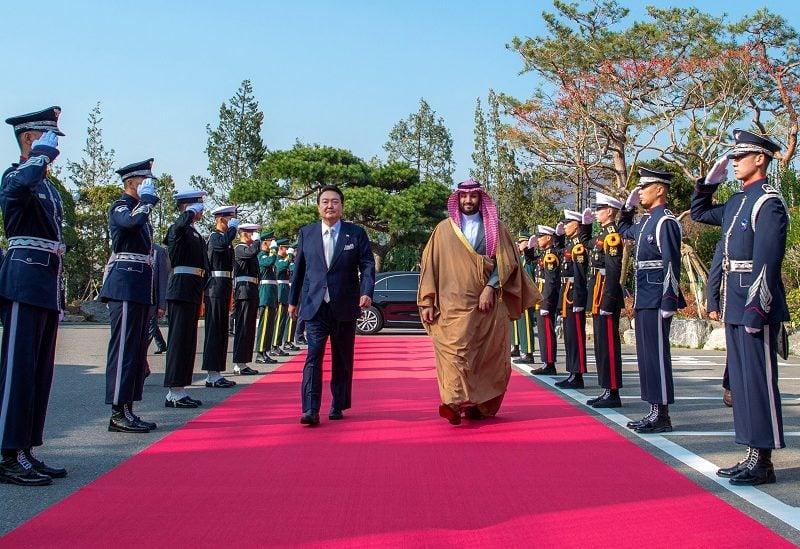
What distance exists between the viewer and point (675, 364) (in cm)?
1341

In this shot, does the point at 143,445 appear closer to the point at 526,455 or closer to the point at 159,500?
the point at 159,500

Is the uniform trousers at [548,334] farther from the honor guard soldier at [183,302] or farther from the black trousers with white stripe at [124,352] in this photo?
the black trousers with white stripe at [124,352]

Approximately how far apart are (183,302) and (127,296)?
1.44 metres

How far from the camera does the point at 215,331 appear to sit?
9781 mm

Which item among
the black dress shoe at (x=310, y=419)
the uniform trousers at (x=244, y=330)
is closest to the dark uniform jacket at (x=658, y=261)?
the black dress shoe at (x=310, y=419)

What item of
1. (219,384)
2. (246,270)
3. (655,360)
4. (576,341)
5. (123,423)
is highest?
(246,270)

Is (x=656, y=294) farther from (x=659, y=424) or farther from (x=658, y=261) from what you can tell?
(x=659, y=424)

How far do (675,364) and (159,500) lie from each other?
10.4 metres

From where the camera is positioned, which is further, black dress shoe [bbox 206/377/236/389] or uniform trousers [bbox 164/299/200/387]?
black dress shoe [bbox 206/377/236/389]

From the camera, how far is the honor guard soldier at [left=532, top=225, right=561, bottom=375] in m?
11.2

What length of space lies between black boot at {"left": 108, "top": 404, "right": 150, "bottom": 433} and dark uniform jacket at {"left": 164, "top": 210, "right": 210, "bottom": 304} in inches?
62.1

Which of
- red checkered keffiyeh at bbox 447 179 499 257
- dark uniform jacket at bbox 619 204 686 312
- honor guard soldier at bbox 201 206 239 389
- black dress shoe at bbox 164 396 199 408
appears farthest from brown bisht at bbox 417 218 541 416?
honor guard soldier at bbox 201 206 239 389

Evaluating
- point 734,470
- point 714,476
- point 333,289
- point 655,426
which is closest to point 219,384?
point 333,289

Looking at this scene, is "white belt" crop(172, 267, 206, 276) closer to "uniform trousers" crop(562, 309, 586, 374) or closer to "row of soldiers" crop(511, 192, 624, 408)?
"row of soldiers" crop(511, 192, 624, 408)
